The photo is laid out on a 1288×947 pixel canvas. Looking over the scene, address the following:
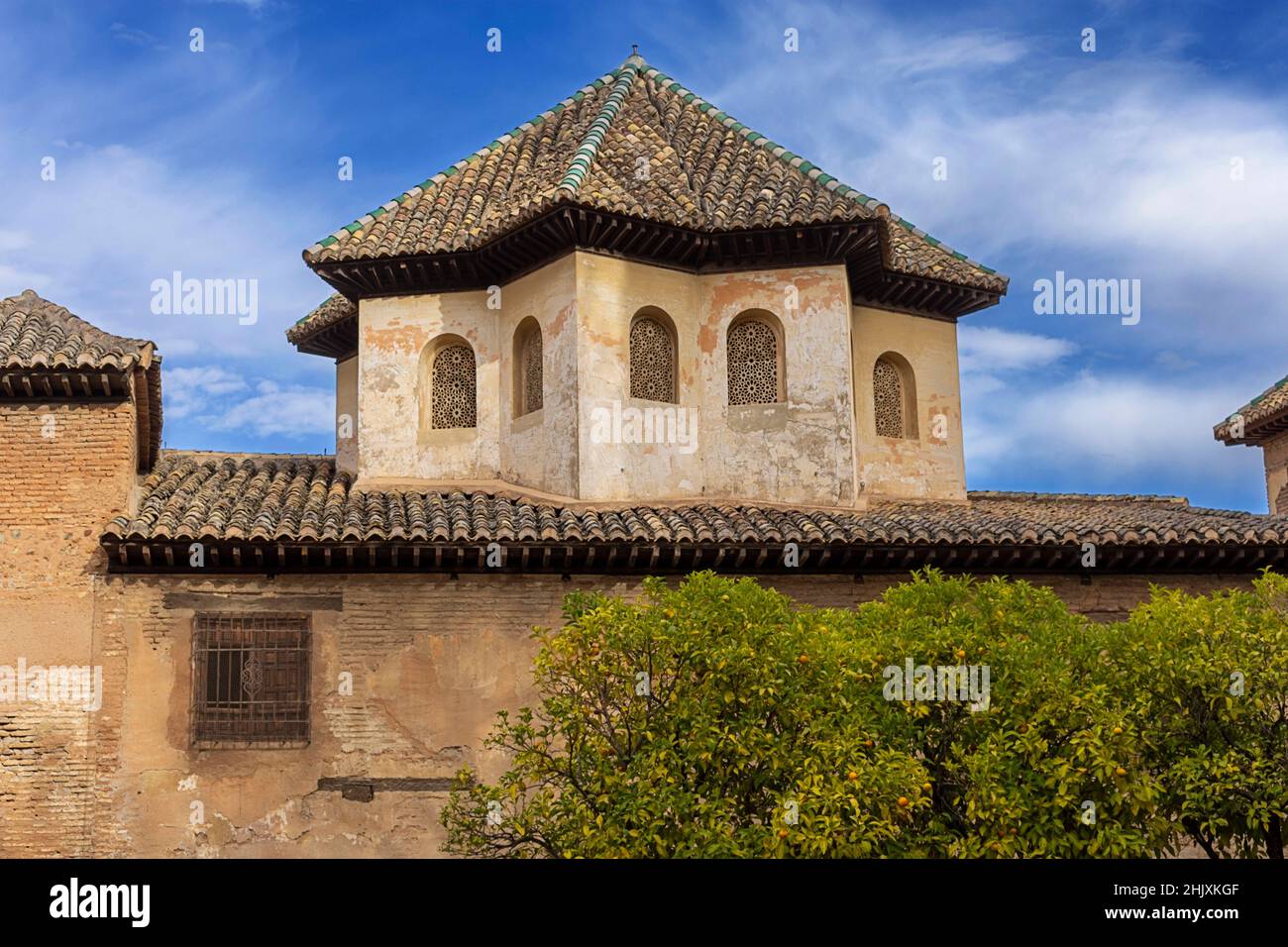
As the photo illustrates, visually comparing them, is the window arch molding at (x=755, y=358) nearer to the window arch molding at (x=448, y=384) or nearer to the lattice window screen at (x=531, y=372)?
the lattice window screen at (x=531, y=372)

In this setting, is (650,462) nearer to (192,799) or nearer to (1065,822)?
(192,799)

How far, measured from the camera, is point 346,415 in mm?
16547

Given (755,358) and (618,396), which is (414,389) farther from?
(755,358)

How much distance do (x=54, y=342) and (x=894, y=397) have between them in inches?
384

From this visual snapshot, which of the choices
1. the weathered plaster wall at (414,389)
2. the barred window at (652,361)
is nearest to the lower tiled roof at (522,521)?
the weathered plaster wall at (414,389)

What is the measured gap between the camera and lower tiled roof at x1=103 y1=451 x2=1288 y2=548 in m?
11.8

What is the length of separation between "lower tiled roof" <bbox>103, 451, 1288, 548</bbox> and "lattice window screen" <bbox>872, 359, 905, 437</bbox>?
1722mm

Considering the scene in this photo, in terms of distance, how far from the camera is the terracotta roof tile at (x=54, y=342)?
11.9 metres

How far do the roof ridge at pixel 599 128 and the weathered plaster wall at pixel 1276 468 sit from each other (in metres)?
13.2

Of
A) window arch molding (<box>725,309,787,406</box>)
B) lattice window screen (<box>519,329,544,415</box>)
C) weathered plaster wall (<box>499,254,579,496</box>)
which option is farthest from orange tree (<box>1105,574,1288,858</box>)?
lattice window screen (<box>519,329,544,415</box>)

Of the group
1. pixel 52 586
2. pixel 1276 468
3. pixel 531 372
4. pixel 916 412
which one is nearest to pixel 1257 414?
pixel 1276 468
